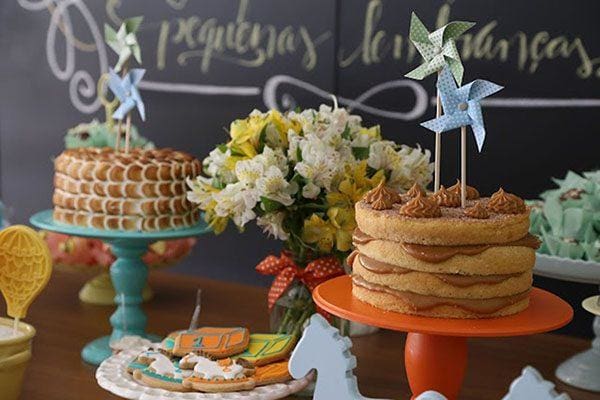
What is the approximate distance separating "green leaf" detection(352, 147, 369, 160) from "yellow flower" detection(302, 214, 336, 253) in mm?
140

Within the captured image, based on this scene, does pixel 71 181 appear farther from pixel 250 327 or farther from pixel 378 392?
pixel 378 392

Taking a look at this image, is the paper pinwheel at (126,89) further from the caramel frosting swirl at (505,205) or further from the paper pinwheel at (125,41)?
the caramel frosting swirl at (505,205)

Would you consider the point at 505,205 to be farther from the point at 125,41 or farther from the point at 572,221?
the point at 125,41

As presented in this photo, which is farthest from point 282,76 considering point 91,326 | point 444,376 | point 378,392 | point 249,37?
point 444,376

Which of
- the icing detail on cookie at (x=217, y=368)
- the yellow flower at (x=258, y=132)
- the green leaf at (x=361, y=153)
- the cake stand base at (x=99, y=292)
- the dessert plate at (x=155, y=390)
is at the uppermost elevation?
the yellow flower at (x=258, y=132)

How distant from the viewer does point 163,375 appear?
1.54 metres

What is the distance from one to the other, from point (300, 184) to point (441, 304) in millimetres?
428

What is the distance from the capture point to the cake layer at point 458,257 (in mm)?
1313

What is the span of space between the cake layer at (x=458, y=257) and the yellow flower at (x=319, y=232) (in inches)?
12.7

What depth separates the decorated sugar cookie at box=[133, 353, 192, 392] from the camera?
150 cm

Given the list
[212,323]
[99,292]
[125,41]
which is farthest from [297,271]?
[99,292]

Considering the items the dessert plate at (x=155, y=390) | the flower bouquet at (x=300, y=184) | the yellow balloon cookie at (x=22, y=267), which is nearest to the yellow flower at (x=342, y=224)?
the flower bouquet at (x=300, y=184)

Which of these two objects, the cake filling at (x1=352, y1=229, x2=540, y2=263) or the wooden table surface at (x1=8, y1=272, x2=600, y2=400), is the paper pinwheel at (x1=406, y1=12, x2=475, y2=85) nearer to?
the cake filling at (x1=352, y1=229, x2=540, y2=263)

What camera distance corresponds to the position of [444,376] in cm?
142
